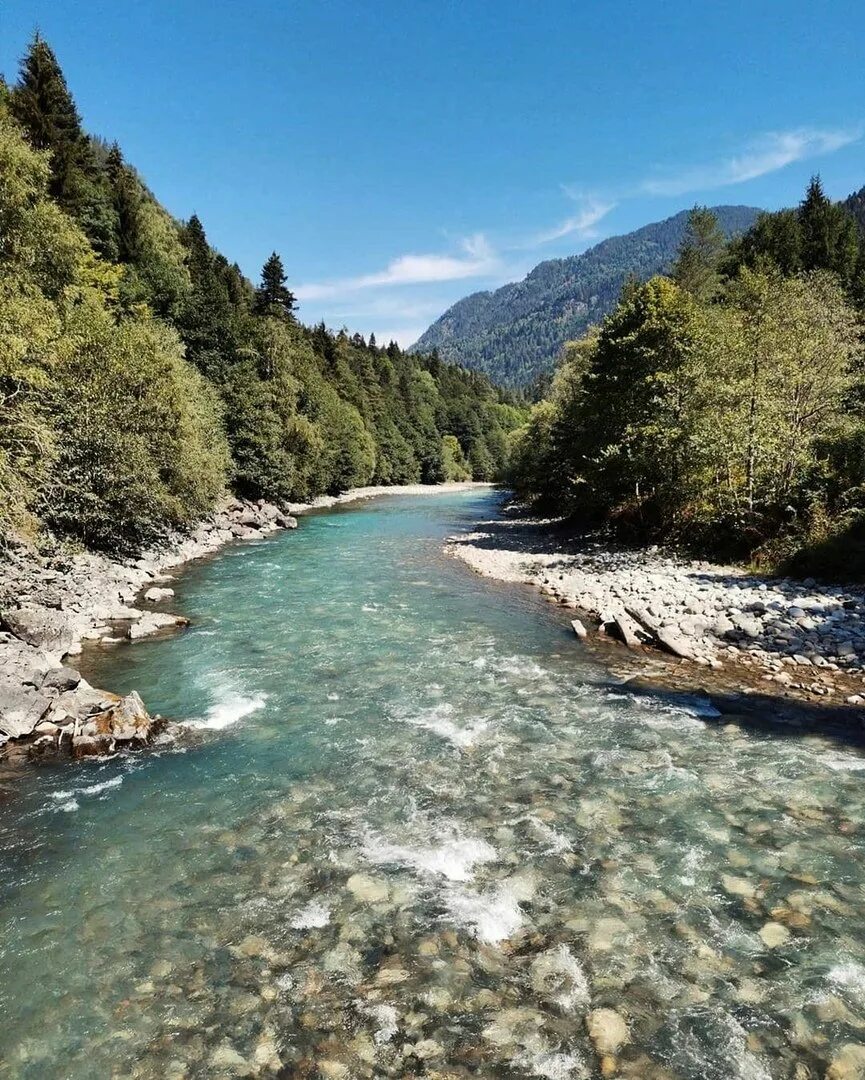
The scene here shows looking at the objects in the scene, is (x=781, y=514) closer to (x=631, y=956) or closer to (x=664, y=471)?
(x=664, y=471)

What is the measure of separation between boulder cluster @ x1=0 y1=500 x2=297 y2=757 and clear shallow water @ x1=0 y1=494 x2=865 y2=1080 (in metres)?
1.01

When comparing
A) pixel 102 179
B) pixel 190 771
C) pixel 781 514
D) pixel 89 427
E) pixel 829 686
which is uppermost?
pixel 102 179

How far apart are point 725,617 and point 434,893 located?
13.5 metres

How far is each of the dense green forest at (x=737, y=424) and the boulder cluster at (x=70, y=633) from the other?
71.4 ft

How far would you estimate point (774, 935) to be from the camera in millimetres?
6762

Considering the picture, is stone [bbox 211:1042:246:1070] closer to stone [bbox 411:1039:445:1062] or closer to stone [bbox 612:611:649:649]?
stone [bbox 411:1039:445:1062]

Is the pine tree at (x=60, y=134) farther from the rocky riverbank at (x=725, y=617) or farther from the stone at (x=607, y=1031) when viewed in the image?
the stone at (x=607, y=1031)

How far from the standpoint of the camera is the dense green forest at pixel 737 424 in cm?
2394

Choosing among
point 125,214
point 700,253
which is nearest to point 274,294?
point 125,214

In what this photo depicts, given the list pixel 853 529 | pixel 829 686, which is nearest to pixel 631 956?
pixel 829 686

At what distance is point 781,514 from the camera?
25109mm

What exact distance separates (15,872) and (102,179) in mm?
66848

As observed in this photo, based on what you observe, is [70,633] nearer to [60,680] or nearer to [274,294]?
[60,680]

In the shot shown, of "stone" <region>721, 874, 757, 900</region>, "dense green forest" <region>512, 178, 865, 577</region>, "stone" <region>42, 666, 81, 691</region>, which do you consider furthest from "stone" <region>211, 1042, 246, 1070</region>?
"dense green forest" <region>512, 178, 865, 577</region>
